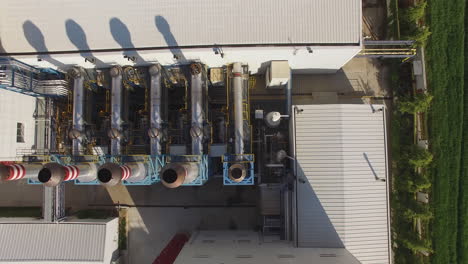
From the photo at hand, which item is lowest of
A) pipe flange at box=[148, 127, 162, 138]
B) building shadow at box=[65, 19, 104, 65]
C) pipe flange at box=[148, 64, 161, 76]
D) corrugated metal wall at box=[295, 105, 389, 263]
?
corrugated metal wall at box=[295, 105, 389, 263]

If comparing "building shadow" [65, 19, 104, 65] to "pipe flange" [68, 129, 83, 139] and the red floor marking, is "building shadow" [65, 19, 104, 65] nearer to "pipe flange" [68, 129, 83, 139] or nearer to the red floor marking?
"pipe flange" [68, 129, 83, 139]

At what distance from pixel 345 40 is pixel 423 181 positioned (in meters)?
10.8

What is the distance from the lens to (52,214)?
19.5m

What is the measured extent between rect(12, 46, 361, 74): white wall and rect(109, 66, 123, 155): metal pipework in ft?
3.02

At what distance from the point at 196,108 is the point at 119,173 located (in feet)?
20.8

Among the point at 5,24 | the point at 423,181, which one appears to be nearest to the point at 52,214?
the point at 5,24

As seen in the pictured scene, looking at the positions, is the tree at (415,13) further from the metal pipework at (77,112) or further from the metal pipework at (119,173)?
the metal pipework at (77,112)

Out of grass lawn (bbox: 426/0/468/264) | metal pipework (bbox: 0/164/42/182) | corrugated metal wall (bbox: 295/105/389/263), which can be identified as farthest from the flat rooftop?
grass lawn (bbox: 426/0/468/264)

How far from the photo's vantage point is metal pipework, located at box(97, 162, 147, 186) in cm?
1305

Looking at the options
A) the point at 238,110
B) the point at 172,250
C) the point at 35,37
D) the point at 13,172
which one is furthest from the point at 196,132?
the point at 35,37

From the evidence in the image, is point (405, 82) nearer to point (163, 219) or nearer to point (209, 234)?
point (209, 234)

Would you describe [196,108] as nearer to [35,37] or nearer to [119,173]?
[119,173]

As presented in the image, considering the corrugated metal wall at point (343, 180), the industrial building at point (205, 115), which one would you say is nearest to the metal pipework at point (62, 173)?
the industrial building at point (205, 115)

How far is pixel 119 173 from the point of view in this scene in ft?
44.0
